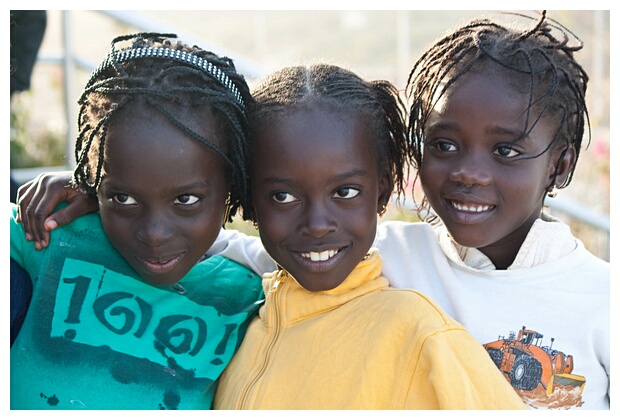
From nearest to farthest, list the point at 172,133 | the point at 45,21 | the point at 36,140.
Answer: the point at 172,133 → the point at 45,21 → the point at 36,140

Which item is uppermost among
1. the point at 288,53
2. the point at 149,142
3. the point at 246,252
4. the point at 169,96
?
the point at 169,96

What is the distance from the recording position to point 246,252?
88.4 inches

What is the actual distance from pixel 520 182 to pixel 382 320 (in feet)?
1.82

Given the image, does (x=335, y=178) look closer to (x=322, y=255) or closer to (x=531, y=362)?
(x=322, y=255)

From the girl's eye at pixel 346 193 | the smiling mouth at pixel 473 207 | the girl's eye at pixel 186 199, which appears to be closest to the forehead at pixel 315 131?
the girl's eye at pixel 346 193

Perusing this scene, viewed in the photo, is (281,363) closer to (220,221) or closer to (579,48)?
(220,221)

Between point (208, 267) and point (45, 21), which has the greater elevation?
point (45, 21)

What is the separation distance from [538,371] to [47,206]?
1.44m

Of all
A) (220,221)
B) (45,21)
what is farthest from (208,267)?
(45,21)

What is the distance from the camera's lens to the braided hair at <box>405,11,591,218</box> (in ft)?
6.47

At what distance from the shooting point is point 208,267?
2131 millimetres

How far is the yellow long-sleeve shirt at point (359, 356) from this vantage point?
164cm

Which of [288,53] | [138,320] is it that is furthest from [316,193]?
[288,53]
